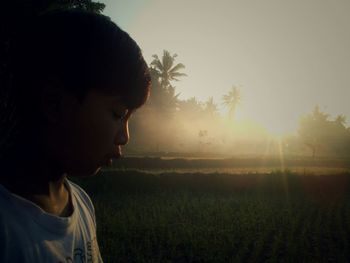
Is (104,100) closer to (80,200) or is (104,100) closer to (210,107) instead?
(80,200)

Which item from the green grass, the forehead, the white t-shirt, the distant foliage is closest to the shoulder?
the white t-shirt

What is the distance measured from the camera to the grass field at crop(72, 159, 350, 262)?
6117 millimetres

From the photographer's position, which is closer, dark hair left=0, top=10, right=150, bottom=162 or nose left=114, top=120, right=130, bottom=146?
dark hair left=0, top=10, right=150, bottom=162

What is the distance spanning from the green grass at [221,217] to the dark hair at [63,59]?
522cm

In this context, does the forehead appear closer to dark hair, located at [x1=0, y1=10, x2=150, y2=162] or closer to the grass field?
dark hair, located at [x1=0, y1=10, x2=150, y2=162]

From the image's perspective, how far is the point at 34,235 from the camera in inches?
32.7

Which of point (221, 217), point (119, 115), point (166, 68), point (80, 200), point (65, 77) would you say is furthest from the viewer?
point (166, 68)

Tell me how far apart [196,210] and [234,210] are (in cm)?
125

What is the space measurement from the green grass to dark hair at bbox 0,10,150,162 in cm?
522

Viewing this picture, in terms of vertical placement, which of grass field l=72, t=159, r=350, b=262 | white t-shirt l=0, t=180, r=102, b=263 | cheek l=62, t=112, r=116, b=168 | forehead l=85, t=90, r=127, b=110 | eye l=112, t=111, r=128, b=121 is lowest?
grass field l=72, t=159, r=350, b=262

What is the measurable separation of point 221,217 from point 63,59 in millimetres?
8358

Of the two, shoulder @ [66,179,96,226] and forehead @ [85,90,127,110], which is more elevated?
forehead @ [85,90,127,110]

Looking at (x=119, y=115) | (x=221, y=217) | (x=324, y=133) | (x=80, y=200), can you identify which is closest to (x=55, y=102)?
(x=119, y=115)

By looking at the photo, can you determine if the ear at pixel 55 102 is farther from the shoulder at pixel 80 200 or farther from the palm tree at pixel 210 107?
the palm tree at pixel 210 107
